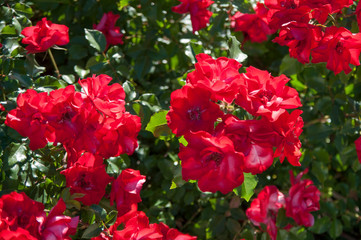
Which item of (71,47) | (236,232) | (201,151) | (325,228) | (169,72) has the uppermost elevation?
(201,151)

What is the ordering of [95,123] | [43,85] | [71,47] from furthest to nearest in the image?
[71,47] → [43,85] → [95,123]

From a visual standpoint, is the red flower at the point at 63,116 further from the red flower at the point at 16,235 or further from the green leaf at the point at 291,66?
the green leaf at the point at 291,66

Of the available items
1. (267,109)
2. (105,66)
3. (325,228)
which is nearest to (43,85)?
(105,66)

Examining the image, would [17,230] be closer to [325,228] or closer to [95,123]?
[95,123]

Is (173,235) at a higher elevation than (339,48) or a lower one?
lower

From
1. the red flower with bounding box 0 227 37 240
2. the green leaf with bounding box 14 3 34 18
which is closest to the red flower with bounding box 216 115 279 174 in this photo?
the red flower with bounding box 0 227 37 240

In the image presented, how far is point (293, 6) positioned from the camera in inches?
46.8

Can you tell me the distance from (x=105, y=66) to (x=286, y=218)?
0.74 meters

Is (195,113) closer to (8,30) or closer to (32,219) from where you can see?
(32,219)

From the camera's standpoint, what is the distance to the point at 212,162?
3.01 feet

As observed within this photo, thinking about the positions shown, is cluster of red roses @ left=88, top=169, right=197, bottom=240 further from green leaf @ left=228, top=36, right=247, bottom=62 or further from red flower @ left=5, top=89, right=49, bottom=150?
green leaf @ left=228, top=36, right=247, bottom=62

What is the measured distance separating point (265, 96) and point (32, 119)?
526 mm

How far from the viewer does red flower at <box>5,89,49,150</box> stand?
1015mm

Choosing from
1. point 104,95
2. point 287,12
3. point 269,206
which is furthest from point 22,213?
point 287,12
